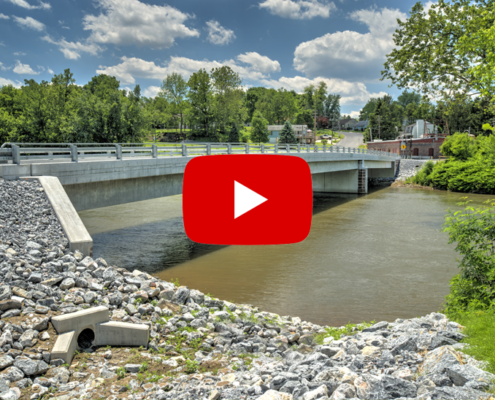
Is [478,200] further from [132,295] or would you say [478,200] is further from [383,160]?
[132,295]

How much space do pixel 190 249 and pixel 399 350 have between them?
12.6 meters

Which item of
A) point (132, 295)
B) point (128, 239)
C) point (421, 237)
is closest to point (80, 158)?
point (128, 239)

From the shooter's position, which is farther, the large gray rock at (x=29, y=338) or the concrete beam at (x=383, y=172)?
the concrete beam at (x=383, y=172)

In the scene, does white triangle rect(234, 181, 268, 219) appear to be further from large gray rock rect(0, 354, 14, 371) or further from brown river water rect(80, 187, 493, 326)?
large gray rock rect(0, 354, 14, 371)

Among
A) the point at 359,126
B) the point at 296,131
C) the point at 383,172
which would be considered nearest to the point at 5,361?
the point at 383,172

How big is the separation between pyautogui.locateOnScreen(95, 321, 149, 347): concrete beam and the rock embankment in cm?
17

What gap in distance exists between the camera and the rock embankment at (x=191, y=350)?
A: 4.09m

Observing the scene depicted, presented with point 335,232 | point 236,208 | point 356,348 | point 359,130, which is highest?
point 359,130

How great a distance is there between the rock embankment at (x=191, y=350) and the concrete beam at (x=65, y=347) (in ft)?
0.31

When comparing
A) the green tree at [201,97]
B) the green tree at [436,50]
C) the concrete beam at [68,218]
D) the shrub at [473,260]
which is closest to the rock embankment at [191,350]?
the concrete beam at [68,218]

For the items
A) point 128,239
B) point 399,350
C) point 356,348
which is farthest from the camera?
point 128,239

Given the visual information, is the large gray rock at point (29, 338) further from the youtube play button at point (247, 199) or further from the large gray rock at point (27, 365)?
the youtube play button at point (247, 199)

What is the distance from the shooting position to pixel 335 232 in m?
21.6

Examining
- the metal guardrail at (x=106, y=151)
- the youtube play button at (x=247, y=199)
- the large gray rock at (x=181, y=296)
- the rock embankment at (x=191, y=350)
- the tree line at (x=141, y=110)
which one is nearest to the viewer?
the youtube play button at (x=247, y=199)
